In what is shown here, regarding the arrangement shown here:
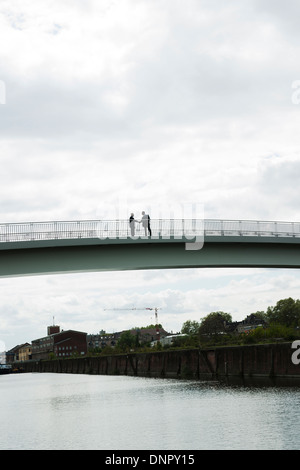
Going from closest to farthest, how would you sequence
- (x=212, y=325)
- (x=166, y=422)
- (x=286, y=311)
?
(x=166, y=422) < (x=286, y=311) < (x=212, y=325)

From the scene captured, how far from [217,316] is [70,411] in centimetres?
10883

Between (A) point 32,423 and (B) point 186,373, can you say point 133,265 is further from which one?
(B) point 186,373

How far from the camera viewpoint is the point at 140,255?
3162 cm

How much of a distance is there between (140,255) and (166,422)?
928cm

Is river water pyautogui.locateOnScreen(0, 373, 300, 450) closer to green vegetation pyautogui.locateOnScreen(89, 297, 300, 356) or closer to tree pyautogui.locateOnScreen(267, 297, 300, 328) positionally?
green vegetation pyautogui.locateOnScreen(89, 297, 300, 356)

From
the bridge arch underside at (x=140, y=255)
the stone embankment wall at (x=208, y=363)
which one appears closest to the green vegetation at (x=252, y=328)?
the stone embankment wall at (x=208, y=363)

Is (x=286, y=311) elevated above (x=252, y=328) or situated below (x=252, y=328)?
above


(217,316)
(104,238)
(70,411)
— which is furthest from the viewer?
(217,316)

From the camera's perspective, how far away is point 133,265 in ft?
103

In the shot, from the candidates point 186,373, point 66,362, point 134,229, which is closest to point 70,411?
point 134,229

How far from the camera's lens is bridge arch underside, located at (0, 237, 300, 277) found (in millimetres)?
29594

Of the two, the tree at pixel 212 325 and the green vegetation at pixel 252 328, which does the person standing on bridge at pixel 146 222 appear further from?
the tree at pixel 212 325

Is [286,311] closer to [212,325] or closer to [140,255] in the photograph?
[212,325]

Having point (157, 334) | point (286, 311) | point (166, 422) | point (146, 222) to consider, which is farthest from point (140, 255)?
point (157, 334)
